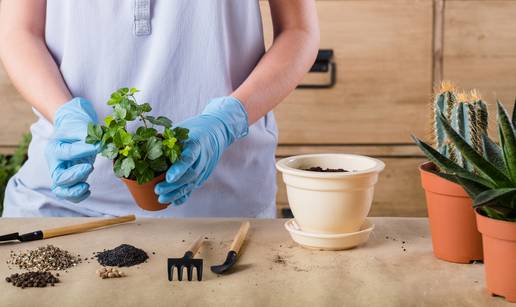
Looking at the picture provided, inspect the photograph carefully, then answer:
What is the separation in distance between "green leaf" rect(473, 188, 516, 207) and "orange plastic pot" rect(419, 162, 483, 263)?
172 millimetres

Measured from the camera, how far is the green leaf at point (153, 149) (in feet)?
3.86

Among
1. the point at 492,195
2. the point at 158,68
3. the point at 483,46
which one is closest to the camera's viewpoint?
the point at 492,195

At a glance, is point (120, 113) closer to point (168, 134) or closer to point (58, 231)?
point (168, 134)

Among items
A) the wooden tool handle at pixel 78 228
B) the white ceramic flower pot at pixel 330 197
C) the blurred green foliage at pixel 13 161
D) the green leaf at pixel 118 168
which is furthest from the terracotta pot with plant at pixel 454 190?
the blurred green foliage at pixel 13 161

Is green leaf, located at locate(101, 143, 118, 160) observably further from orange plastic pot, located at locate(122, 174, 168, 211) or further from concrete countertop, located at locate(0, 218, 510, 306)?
concrete countertop, located at locate(0, 218, 510, 306)

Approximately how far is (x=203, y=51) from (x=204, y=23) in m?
0.06

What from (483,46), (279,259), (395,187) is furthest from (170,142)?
(483,46)

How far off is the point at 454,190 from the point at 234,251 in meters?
Result: 0.36

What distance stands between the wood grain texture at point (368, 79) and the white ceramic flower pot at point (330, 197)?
156cm

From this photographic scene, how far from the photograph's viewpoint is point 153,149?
1.18m

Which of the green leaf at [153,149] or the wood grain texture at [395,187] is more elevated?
the green leaf at [153,149]

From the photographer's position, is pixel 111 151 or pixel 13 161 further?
pixel 13 161

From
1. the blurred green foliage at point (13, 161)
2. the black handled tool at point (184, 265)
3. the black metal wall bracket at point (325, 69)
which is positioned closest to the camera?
the black handled tool at point (184, 265)

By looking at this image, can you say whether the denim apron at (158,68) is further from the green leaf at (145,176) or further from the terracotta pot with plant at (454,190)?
the terracotta pot with plant at (454,190)
